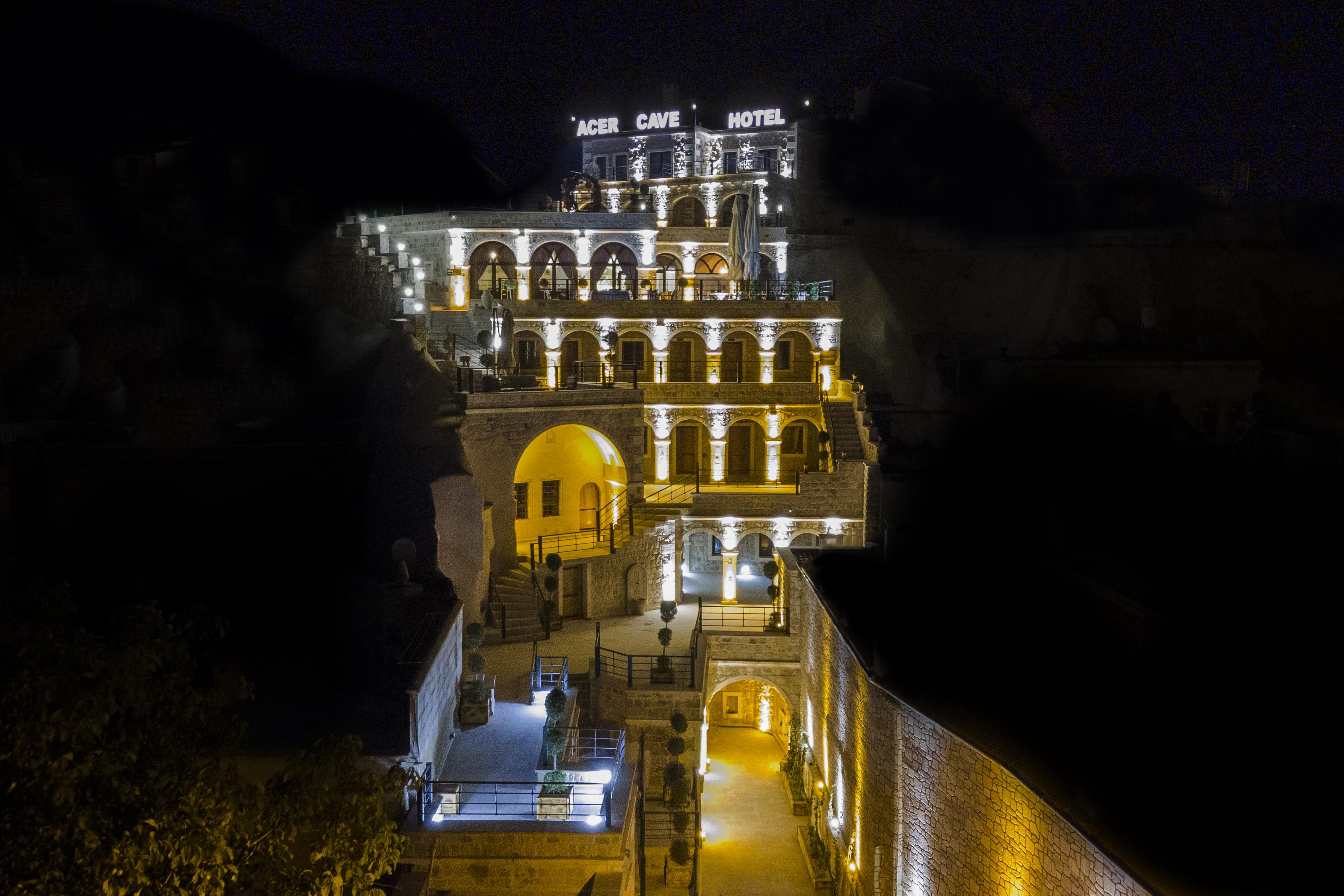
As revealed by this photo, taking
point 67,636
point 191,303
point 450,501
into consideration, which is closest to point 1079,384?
point 450,501

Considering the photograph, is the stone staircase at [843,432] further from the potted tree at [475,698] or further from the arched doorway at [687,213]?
the arched doorway at [687,213]

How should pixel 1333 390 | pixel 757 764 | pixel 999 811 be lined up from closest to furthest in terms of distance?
pixel 999 811
pixel 757 764
pixel 1333 390

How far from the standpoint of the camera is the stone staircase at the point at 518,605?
80.2 ft

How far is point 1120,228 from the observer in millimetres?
45531

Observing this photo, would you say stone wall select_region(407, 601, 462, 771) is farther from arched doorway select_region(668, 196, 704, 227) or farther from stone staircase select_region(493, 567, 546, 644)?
arched doorway select_region(668, 196, 704, 227)

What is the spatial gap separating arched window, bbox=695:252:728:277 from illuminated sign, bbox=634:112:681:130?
835 centimetres

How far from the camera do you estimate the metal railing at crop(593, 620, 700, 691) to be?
2312cm

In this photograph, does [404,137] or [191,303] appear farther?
[404,137]

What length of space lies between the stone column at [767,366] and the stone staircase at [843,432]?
256cm

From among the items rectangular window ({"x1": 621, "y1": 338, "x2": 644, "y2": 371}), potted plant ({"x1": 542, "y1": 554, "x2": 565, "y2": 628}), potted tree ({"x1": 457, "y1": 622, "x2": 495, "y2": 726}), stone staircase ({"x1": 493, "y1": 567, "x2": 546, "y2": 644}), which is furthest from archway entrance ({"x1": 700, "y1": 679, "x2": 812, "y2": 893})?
rectangular window ({"x1": 621, "y1": 338, "x2": 644, "y2": 371})

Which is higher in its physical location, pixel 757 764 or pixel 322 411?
pixel 322 411

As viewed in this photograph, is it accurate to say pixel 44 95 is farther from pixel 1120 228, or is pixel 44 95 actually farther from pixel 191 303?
pixel 1120 228

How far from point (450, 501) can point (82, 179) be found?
19.5m

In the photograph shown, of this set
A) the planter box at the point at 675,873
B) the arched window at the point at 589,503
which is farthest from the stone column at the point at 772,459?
the planter box at the point at 675,873
